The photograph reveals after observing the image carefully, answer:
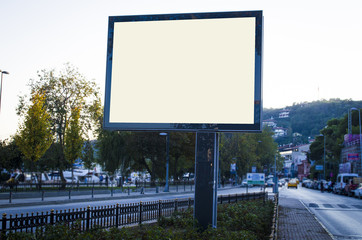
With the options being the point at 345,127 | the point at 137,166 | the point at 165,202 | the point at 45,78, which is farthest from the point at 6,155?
the point at 345,127


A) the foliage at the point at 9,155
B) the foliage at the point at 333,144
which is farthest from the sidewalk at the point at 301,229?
the foliage at the point at 333,144

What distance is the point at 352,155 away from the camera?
73.5 metres

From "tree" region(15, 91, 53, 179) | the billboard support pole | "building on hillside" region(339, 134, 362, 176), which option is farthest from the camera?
"building on hillside" region(339, 134, 362, 176)

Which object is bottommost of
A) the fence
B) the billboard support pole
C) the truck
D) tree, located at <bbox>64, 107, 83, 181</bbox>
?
the truck

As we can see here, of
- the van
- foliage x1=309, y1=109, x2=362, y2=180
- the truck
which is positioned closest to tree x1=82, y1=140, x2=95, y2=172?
the truck

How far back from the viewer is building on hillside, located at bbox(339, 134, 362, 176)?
73438mm

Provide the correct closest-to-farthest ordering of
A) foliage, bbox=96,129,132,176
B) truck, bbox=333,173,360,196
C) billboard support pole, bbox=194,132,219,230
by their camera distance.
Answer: billboard support pole, bbox=194,132,219,230 → truck, bbox=333,173,360,196 → foliage, bbox=96,129,132,176

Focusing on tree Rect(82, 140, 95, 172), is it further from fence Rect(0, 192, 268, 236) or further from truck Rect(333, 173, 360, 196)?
truck Rect(333, 173, 360, 196)

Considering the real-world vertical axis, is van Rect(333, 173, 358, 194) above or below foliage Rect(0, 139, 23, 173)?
below

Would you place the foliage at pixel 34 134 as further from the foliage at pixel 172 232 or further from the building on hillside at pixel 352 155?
the building on hillside at pixel 352 155

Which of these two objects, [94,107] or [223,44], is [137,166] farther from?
[223,44]

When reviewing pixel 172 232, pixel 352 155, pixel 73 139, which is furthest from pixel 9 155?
pixel 352 155

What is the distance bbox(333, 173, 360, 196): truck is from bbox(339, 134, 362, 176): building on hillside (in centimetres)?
1175

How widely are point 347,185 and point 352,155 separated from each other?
21578mm
